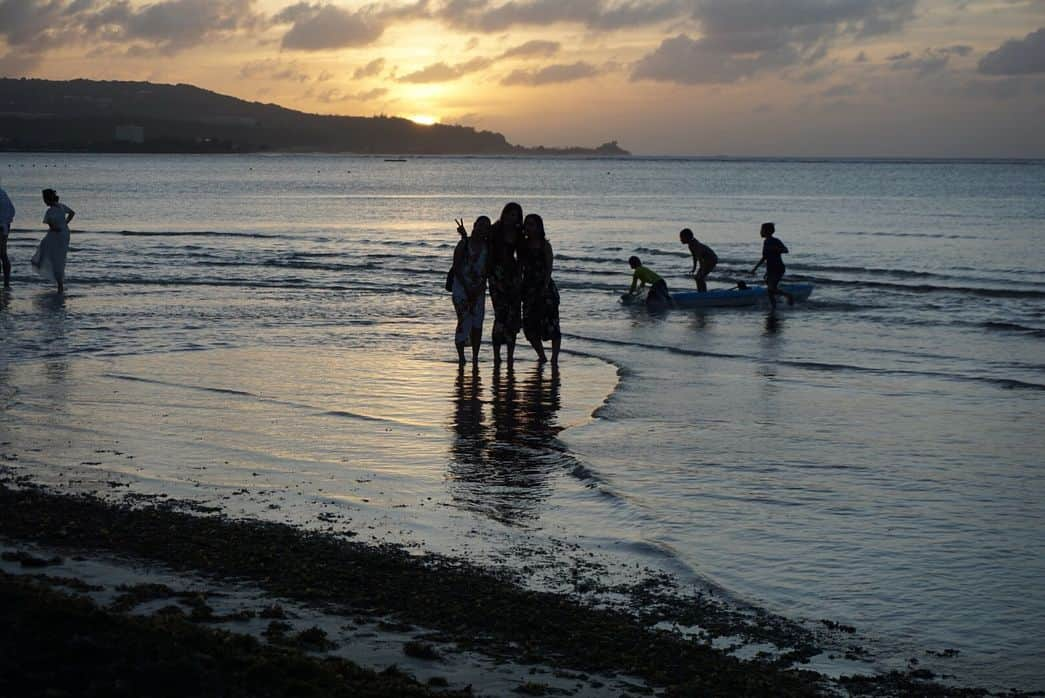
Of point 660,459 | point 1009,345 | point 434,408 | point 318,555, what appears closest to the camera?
point 318,555

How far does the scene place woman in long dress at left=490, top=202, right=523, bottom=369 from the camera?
13305 mm

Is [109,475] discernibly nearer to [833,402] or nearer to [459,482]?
[459,482]

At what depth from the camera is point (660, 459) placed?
31.9 feet

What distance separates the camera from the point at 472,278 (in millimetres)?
13711

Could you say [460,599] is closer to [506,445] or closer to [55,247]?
[506,445]

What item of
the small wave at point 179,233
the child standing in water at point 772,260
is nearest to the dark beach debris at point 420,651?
the child standing in water at point 772,260

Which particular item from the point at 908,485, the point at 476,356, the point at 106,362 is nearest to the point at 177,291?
the point at 106,362

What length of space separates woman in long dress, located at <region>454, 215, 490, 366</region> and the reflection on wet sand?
0.56 meters

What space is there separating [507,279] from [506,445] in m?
3.77

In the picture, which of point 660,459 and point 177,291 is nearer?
point 660,459

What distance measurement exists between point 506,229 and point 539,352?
187 centimetres

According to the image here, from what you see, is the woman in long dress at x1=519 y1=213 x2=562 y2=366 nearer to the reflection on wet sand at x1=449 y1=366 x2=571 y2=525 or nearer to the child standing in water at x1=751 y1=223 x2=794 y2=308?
the reflection on wet sand at x1=449 y1=366 x2=571 y2=525

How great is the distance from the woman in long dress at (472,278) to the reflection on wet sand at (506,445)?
561 mm

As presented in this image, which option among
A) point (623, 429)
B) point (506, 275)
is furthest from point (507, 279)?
point (623, 429)
